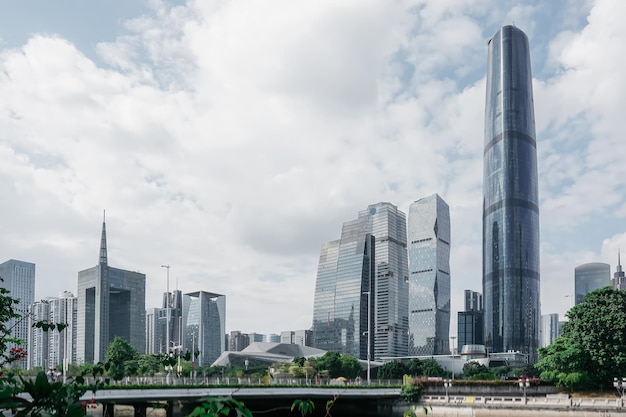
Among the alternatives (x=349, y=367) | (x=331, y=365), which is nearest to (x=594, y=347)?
(x=331, y=365)

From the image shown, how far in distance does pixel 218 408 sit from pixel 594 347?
78.7 meters

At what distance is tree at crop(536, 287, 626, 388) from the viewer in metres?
71.9

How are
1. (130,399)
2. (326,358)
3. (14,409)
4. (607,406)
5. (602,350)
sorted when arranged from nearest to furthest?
(14,409)
(130,399)
(607,406)
(602,350)
(326,358)

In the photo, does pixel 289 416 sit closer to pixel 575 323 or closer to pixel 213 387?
pixel 213 387

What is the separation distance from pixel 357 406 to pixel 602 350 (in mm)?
35511

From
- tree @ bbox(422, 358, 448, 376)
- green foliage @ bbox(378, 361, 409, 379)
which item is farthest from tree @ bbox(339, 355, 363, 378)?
tree @ bbox(422, 358, 448, 376)

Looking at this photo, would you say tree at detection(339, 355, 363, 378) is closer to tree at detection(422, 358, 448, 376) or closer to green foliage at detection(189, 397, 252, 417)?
tree at detection(422, 358, 448, 376)

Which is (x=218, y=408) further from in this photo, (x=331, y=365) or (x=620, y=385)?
(x=331, y=365)

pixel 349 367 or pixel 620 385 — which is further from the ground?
pixel 620 385

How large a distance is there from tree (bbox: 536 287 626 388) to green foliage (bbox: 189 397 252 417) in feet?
250

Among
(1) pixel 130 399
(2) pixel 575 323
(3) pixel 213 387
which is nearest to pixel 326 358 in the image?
(2) pixel 575 323

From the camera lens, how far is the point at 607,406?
198ft

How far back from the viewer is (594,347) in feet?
241

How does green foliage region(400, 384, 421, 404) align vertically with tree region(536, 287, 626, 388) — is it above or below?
below
